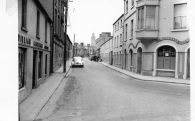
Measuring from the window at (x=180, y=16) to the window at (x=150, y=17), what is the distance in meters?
1.93

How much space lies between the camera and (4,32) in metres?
3.06

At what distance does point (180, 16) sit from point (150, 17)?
8.59 ft

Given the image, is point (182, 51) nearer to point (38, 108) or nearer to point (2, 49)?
point (38, 108)

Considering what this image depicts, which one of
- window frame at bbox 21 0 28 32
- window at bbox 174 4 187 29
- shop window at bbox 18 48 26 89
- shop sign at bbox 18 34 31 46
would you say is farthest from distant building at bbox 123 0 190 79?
shop window at bbox 18 48 26 89

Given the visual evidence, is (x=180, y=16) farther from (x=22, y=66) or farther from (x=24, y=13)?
(x=22, y=66)

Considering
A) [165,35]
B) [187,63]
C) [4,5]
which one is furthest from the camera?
[165,35]

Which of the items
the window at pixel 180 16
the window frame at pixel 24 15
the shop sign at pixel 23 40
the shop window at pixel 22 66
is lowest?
the shop window at pixel 22 66

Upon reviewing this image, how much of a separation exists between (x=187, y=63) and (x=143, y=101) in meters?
9.58

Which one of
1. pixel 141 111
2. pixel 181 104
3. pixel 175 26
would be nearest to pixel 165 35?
pixel 175 26

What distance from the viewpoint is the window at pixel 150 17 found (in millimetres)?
15547

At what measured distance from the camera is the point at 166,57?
15312mm

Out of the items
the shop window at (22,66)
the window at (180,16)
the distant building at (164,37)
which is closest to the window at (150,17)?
the distant building at (164,37)

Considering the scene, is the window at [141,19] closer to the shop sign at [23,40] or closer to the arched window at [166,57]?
the arched window at [166,57]

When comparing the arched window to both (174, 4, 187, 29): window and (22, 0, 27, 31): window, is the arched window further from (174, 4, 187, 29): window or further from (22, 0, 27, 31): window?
(22, 0, 27, 31): window
